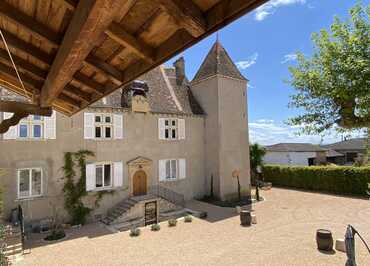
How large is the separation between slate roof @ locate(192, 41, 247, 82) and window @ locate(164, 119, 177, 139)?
4921mm

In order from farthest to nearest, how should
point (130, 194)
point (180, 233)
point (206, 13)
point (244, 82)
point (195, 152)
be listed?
point (244, 82)
point (195, 152)
point (130, 194)
point (180, 233)
point (206, 13)

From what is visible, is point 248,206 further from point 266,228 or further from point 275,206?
point 266,228

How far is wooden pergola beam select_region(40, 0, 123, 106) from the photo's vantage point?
1483 mm

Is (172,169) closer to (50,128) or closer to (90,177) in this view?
(90,177)

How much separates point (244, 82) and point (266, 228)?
A: 1240cm

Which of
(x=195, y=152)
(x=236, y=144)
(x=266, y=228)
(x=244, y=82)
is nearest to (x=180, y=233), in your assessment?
(x=266, y=228)

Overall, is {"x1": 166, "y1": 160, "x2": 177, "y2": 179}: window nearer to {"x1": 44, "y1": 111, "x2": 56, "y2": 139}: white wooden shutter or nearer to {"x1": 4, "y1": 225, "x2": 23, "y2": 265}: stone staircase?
{"x1": 44, "y1": 111, "x2": 56, "y2": 139}: white wooden shutter

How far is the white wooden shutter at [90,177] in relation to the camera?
1366cm

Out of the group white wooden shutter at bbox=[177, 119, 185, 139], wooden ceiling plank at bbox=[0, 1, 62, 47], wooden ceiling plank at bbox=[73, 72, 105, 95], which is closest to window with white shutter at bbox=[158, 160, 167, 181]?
white wooden shutter at bbox=[177, 119, 185, 139]

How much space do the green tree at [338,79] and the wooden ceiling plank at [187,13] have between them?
555 centimetres

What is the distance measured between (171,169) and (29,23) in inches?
610

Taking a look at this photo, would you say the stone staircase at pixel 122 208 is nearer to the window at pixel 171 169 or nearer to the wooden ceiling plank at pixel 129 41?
the window at pixel 171 169

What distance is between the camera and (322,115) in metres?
6.99

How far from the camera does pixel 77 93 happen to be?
436cm
